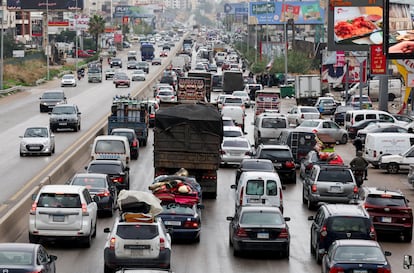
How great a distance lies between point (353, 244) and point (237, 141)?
24.3m

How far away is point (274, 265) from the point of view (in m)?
25.2

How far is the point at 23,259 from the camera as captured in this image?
744 inches

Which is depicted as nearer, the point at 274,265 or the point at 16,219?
the point at 274,265

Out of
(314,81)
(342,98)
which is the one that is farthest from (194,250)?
(342,98)

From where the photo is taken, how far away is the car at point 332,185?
3347cm

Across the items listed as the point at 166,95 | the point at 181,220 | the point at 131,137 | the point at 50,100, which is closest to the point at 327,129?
the point at 131,137

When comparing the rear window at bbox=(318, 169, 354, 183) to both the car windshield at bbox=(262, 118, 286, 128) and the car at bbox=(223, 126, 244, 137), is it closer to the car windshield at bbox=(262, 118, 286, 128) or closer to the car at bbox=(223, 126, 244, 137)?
the car at bbox=(223, 126, 244, 137)

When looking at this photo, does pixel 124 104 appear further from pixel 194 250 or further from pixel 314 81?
pixel 314 81

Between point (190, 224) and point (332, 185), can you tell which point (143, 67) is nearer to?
point (332, 185)

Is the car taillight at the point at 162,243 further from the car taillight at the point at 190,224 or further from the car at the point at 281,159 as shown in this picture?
the car at the point at 281,159

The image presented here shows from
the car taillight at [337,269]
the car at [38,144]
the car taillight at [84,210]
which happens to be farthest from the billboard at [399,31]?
the car taillight at [337,269]

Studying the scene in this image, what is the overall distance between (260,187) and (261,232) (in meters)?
5.97

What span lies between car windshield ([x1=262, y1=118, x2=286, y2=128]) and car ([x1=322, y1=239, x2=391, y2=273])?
1241 inches

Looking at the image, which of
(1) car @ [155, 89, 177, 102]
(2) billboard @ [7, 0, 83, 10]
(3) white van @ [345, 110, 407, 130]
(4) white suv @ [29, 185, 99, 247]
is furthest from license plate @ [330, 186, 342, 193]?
(2) billboard @ [7, 0, 83, 10]
